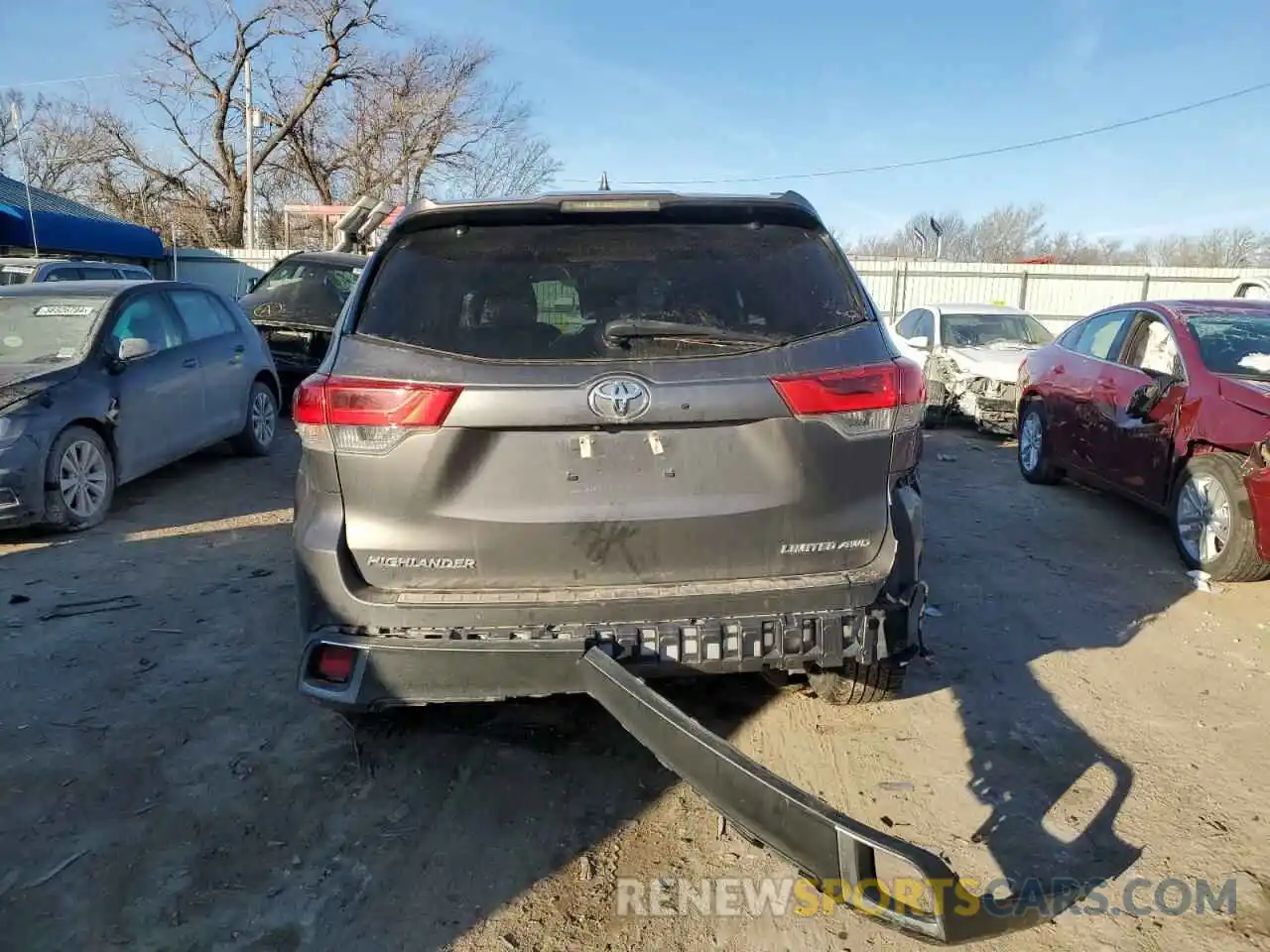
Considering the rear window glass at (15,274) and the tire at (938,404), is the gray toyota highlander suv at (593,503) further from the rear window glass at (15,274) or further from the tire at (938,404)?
the rear window glass at (15,274)

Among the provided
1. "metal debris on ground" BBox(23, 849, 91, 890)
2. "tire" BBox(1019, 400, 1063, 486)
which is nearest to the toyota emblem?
"metal debris on ground" BBox(23, 849, 91, 890)

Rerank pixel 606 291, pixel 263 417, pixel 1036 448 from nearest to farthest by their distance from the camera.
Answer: pixel 606 291 → pixel 1036 448 → pixel 263 417

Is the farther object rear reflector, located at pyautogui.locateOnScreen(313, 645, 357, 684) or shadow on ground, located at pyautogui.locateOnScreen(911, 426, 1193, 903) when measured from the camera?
shadow on ground, located at pyautogui.locateOnScreen(911, 426, 1193, 903)

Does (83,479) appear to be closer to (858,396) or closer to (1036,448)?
(858,396)

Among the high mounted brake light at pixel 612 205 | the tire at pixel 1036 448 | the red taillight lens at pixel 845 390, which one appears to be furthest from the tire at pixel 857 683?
the tire at pixel 1036 448

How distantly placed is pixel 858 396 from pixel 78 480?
5575 millimetres

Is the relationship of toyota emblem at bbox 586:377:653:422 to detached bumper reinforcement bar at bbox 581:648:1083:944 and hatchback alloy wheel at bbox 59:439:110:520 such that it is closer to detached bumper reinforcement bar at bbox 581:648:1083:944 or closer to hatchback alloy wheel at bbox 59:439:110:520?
detached bumper reinforcement bar at bbox 581:648:1083:944

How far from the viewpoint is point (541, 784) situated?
306cm

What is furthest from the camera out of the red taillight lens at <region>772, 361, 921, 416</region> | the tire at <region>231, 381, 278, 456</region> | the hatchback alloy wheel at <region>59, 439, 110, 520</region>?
the tire at <region>231, 381, 278, 456</region>

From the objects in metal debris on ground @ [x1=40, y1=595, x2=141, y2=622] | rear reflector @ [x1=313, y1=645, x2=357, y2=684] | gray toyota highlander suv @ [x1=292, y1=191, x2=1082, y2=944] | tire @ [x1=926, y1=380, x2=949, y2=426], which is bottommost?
metal debris on ground @ [x1=40, y1=595, x2=141, y2=622]

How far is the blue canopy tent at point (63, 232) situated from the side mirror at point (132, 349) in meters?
15.6

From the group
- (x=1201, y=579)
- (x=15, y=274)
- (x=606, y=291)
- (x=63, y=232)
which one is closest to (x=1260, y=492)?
(x=1201, y=579)

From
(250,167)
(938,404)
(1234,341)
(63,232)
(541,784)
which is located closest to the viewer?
(541,784)

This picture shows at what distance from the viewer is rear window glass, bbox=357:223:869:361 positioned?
2611mm
